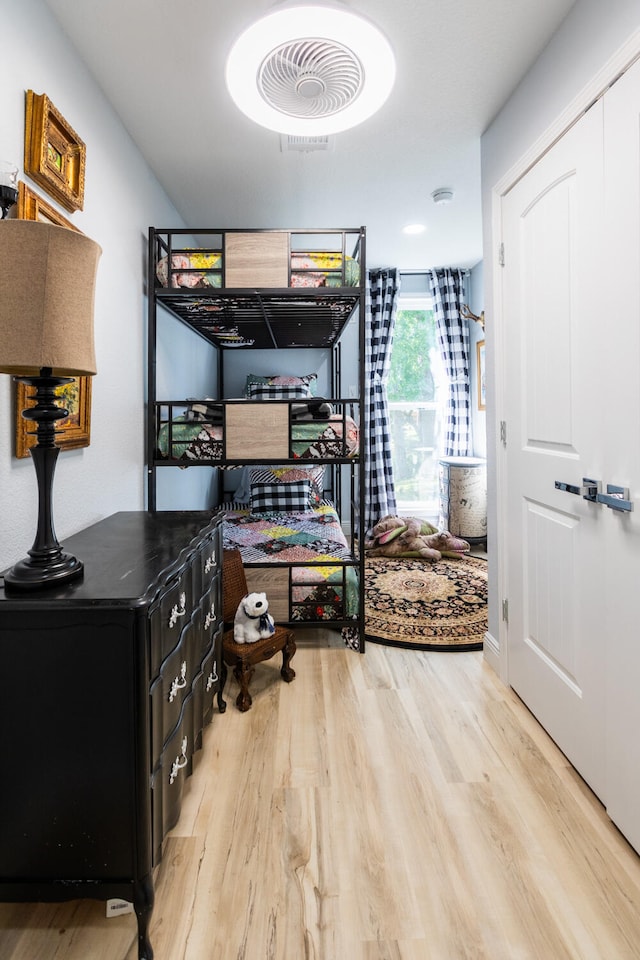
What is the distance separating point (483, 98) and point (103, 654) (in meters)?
2.57

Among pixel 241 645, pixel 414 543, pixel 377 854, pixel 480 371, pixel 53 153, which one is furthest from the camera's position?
pixel 480 371

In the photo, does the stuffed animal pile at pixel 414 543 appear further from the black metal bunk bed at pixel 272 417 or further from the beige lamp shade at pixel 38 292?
the beige lamp shade at pixel 38 292

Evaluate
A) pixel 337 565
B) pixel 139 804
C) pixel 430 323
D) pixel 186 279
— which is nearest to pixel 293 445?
pixel 337 565

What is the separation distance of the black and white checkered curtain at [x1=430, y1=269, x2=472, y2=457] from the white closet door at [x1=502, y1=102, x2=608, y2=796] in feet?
9.08

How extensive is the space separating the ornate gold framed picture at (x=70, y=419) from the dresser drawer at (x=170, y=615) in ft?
2.04

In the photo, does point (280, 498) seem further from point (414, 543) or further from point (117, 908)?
point (117, 908)

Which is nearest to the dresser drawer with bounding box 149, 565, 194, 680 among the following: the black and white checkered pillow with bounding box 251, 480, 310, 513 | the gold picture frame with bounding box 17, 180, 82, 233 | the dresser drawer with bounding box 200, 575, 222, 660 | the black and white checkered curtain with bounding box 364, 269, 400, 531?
the dresser drawer with bounding box 200, 575, 222, 660

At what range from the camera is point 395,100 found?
84.3 inches

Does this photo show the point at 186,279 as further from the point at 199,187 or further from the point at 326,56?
the point at 326,56

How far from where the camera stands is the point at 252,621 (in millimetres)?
2203

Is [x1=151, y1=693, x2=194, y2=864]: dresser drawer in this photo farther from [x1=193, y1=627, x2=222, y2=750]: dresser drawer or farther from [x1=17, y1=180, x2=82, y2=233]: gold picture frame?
[x1=17, y1=180, x2=82, y2=233]: gold picture frame

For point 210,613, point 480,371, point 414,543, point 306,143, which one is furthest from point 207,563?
point 480,371

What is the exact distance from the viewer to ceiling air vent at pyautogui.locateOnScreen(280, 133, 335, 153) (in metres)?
2.23

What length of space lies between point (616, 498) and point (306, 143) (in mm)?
1982
